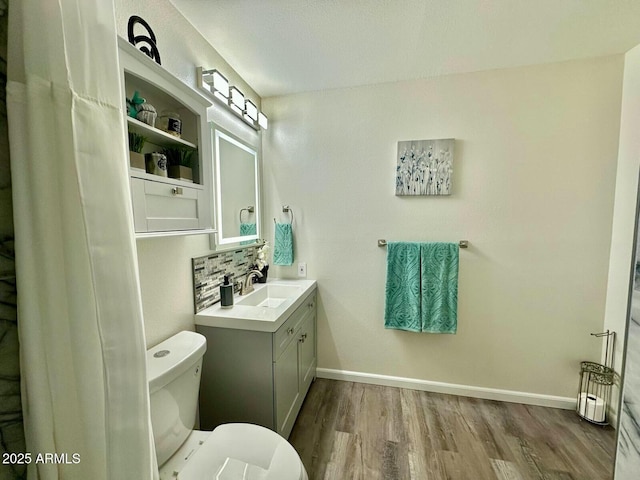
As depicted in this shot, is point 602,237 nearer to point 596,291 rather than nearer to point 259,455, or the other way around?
point 596,291

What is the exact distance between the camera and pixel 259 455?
0.97 meters

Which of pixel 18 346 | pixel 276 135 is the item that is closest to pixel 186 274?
pixel 18 346

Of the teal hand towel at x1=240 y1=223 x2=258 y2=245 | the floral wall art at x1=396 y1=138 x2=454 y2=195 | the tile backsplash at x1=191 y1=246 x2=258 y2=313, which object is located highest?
the floral wall art at x1=396 y1=138 x2=454 y2=195

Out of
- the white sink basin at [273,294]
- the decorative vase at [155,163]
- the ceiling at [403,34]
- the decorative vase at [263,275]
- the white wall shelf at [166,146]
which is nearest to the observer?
the white wall shelf at [166,146]

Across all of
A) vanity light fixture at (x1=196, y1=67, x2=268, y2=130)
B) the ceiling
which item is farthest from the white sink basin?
the ceiling

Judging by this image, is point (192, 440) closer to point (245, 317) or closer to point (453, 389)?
point (245, 317)

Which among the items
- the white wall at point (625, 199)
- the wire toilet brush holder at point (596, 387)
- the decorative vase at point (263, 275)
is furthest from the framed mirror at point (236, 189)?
the wire toilet brush holder at point (596, 387)

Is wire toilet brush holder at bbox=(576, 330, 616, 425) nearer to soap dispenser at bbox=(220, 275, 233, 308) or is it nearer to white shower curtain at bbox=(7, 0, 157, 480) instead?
soap dispenser at bbox=(220, 275, 233, 308)

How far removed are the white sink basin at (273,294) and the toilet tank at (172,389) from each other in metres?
0.74

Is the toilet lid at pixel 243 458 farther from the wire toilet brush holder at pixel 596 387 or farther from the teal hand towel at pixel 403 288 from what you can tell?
the wire toilet brush holder at pixel 596 387

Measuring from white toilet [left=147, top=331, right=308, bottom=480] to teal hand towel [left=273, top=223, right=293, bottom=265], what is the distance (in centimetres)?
107

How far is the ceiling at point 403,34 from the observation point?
50.1 inches

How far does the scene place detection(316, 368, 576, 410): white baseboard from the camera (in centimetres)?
184

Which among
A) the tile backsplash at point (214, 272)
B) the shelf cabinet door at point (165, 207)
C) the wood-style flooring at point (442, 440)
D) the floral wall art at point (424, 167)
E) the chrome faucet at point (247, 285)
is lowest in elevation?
the wood-style flooring at point (442, 440)
